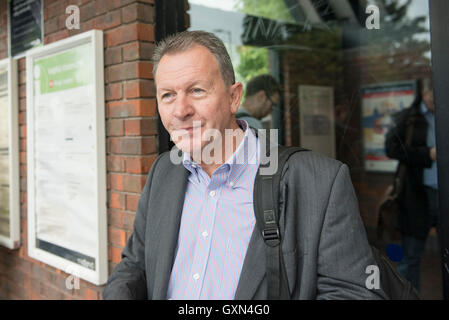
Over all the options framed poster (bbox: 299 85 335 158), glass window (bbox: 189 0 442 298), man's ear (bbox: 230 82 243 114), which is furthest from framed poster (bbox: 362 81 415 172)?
man's ear (bbox: 230 82 243 114)

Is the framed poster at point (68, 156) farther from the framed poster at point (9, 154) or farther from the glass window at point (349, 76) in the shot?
the glass window at point (349, 76)

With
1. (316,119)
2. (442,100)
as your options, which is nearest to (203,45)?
(442,100)

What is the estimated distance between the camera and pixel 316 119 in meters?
4.87

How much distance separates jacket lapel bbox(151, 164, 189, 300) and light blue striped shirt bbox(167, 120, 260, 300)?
0.10 ft

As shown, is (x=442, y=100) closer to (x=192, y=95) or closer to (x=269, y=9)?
(x=192, y=95)

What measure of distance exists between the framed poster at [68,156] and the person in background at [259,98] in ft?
3.66

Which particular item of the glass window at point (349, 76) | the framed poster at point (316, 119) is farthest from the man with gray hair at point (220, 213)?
the framed poster at point (316, 119)

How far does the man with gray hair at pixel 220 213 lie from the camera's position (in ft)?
4.60

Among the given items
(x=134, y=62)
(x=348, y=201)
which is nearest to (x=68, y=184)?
(x=134, y=62)

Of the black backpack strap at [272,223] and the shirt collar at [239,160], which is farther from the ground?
the shirt collar at [239,160]

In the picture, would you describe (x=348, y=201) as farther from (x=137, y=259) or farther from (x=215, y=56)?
(x=137, y=259)

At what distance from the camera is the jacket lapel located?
162cm

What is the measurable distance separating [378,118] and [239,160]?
4469 millimetres

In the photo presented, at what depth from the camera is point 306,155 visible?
5.02 ft
